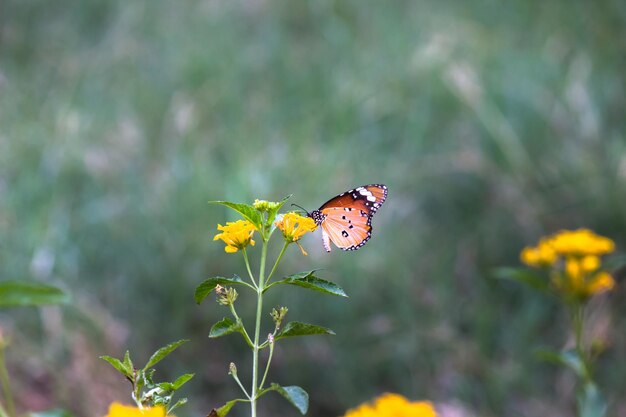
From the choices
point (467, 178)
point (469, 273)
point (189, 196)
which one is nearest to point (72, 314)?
point (189, 196)

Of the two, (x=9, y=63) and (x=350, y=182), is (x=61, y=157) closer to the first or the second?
(x=350, y=182)

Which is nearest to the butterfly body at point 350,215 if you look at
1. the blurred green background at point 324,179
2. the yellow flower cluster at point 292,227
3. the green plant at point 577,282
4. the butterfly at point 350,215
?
the butterfly at point 350,215

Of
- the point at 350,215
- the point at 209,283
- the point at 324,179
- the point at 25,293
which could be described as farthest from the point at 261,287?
the point at 324,179

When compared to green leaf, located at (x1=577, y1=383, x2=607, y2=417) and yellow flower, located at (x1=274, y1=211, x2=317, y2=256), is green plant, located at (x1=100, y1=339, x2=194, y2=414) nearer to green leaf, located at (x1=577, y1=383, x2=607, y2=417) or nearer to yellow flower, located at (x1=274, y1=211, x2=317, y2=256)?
yellow flower, located at (x1=274, y1=211, x2=317, y2=256)

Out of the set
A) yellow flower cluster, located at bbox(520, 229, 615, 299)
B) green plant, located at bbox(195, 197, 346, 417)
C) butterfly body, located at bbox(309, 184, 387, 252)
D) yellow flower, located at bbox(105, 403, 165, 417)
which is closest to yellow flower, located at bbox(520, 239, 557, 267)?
yellow flower cluster, located at bbox(520, 229, 615, 299)

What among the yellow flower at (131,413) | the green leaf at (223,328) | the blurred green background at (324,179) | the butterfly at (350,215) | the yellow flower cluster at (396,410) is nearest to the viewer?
the yellow flower at (131,413)

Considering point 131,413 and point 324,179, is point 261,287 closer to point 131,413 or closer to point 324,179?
point 131,413

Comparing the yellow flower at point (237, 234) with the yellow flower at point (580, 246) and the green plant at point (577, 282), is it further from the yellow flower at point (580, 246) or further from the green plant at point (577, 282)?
the yellow flower at point (580, 246)
